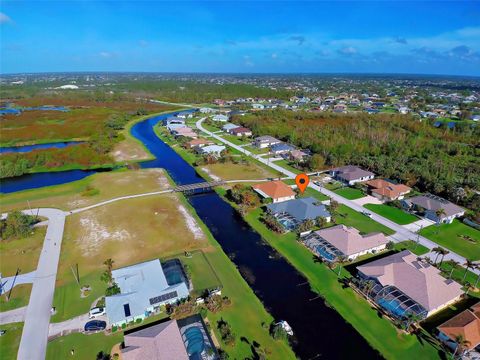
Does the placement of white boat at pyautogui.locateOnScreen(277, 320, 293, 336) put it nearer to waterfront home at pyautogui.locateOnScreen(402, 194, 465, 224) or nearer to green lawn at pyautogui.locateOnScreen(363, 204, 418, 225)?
green lawn at pyautogui.locateOnScreen(363, 204, 418, 225)

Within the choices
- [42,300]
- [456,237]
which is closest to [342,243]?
[456,237]

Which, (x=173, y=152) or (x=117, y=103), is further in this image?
(x=117, y=103)

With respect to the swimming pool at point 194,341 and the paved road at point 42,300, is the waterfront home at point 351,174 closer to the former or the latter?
the swimming pool at point 194,341

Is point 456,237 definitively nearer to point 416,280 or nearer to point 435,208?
point 435,208

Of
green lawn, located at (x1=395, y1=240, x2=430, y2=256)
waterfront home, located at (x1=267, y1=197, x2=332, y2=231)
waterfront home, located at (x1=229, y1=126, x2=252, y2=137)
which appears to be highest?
waterfront home, located at (x1=229, y1=126, x2=252, y2=137)

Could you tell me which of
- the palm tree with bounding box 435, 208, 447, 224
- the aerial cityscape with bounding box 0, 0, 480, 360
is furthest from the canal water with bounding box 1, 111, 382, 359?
the palm tree with bounding box 435, 208, 447, 224

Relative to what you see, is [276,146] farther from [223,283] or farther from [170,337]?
[170,337]

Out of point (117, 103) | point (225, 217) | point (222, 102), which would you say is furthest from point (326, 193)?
point (117, 103)
